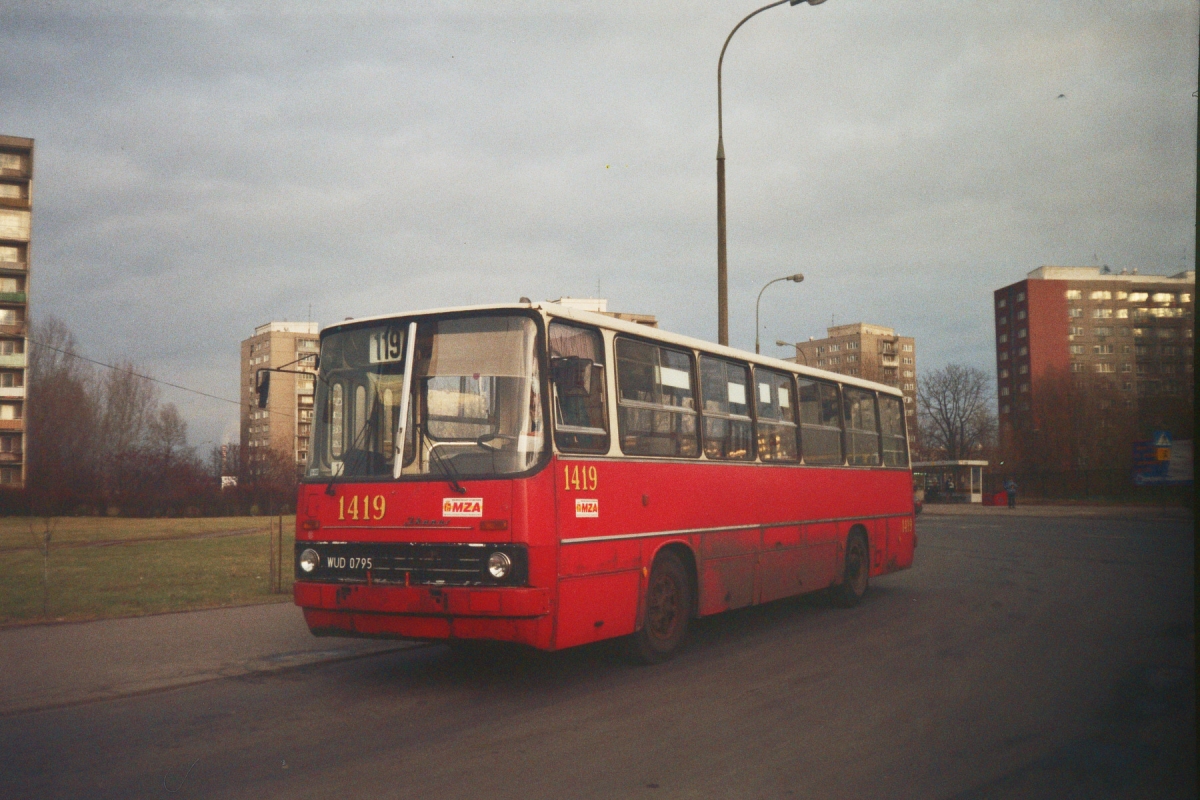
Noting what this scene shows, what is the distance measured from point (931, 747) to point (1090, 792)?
1002mm

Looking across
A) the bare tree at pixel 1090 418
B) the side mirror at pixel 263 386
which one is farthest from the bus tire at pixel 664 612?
the bare tree at pixel 1090 418

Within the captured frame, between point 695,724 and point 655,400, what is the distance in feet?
10.9

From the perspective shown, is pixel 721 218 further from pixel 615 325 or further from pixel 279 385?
pixel 279 385

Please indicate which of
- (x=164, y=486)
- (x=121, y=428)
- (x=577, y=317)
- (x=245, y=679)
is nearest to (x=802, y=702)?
(x=577, y=317)

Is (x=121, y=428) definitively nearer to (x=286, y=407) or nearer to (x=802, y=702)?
(x=286, y=407)

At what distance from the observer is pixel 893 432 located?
15562 mm

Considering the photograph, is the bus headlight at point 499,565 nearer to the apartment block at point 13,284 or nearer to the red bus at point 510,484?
the red bus at point 510,484

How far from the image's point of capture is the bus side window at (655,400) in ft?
29.1

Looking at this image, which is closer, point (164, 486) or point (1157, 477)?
point (1157, 477)

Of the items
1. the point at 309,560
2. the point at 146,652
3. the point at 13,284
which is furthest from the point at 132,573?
the point at 13,284

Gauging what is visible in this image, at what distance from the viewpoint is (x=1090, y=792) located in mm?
5305

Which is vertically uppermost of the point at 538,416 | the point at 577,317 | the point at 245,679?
the point at 577,317

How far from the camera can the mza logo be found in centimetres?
754

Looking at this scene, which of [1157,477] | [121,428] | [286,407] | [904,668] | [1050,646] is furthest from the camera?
[286,407]
